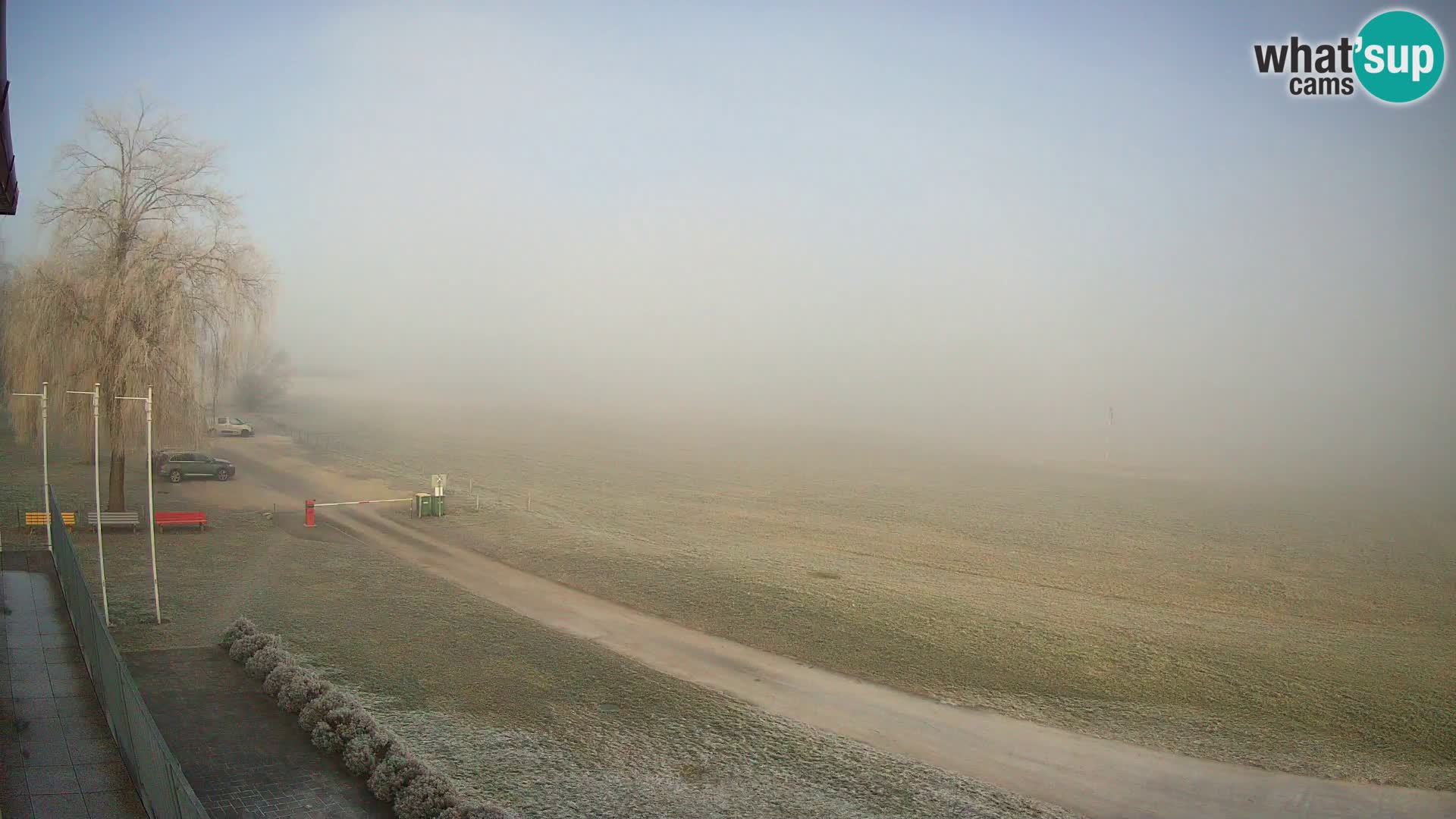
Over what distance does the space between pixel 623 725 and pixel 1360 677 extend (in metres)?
14.4

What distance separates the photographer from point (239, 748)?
11.6 meters

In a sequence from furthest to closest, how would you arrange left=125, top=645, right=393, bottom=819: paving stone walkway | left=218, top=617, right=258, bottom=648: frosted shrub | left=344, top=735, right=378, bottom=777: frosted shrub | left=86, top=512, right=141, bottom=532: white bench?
left=86, top=512, right=141, bottom=532: white bench
left=218, top=617, right=258, bottom=648: frosted shrub
left=344, top=735, right=378, bottom=777: frosted shrub
left=125, top=645, right=393, bottom=819: paving stone walkway

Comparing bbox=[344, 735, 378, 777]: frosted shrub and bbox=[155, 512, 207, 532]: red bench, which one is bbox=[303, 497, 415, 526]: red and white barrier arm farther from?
bbox=[344, 735, 378, 777]: frosted shrub

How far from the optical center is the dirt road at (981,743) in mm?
11578

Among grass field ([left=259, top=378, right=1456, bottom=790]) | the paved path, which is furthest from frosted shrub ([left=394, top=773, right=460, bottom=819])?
grass field ([left=259, top=378, right=1456, bottom=790])

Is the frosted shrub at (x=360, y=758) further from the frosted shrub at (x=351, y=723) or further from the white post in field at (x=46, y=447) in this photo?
the white post in field at (x=46, y=447)

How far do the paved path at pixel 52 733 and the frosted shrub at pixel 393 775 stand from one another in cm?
237

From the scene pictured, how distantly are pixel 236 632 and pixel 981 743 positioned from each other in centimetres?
1338

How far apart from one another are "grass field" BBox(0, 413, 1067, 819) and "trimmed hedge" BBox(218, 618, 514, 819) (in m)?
0.69

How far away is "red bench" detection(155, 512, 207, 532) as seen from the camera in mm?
26594

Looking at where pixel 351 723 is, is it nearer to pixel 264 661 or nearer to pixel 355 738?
pixel 355 738

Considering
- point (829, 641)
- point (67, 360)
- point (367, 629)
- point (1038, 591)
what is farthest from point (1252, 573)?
point (67, 360)

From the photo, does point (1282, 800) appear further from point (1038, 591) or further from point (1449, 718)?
point (1038, 591)

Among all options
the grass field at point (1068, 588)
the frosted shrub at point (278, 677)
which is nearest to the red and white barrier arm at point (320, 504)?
the grass field at point (1068, 588)
